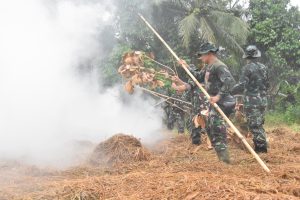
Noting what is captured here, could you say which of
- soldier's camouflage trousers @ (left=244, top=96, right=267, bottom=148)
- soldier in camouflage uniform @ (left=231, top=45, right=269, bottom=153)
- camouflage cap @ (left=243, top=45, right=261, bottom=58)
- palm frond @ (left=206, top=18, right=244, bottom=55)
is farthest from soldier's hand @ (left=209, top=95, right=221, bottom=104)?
palm frond @ (left=206, top=18, right=244, bottom=55)

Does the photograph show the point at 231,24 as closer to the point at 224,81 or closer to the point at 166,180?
Answer: the point at 224,81

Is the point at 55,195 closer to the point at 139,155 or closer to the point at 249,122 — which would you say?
the point at 139,155

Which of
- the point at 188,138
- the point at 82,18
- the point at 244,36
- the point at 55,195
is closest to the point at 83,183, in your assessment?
the point at 55,195

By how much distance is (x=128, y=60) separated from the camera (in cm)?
887

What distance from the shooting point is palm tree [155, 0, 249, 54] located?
1897 centimetres

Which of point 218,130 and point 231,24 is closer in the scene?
point 218,130

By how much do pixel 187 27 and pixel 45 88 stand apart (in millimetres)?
9425

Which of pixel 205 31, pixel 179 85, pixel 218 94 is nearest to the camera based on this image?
pixel 218 94

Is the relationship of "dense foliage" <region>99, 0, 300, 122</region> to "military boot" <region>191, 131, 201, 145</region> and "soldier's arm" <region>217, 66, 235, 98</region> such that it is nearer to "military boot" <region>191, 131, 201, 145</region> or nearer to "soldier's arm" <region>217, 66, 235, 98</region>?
"military boot" <region>191, 131, 201, 145</region>

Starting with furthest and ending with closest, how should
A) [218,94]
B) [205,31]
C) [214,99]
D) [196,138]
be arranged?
1. [205,31]
2. [196,138]
3. [218,94]
4. [214,99]

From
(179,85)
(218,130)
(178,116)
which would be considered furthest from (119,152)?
(178,116)

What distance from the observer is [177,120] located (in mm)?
13648

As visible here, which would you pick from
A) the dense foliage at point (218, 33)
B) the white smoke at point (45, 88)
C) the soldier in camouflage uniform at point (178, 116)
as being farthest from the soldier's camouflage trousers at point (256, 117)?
the dense foliage at point (218, 33)

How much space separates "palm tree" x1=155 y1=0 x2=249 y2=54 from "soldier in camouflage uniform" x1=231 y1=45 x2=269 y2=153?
10.8 metres
